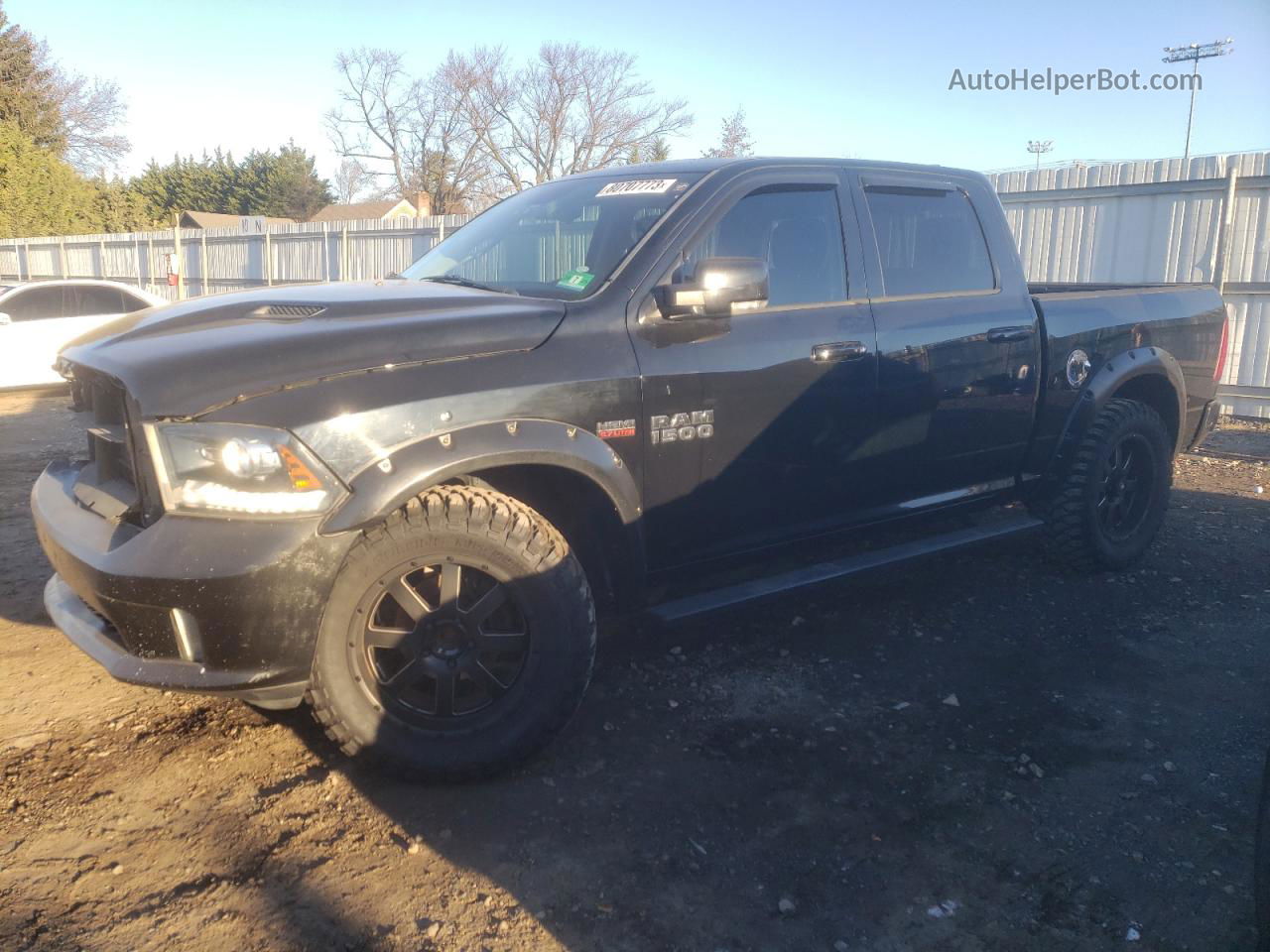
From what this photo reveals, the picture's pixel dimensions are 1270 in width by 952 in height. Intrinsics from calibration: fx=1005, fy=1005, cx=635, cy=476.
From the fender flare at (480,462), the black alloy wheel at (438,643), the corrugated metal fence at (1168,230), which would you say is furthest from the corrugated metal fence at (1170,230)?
the black alloy wheel at (438,643)

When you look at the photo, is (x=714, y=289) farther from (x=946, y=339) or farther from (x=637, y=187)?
(x=946, y=339)

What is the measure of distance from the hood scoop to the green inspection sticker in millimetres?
842

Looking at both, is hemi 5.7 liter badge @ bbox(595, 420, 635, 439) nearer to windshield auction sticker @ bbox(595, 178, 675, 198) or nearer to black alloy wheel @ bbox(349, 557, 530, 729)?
black alloy wheel @ bbox(349, 557, 530, 729)

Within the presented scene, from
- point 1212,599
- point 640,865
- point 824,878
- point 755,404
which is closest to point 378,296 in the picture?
point 755,404

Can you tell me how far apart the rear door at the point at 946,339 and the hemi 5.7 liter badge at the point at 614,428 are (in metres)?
1.21

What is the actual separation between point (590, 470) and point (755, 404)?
0.74 meters

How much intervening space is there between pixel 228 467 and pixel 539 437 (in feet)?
2.92

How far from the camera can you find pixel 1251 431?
10078 mm

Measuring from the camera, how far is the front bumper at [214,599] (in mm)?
2637

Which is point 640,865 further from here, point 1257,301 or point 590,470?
point 1257,301

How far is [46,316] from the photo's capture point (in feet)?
38.6

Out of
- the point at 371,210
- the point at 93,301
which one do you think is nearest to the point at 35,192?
the point at 371,210

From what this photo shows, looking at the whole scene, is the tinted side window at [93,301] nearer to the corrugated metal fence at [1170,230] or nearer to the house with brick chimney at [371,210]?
the corrugated metal fence at [1170,230]

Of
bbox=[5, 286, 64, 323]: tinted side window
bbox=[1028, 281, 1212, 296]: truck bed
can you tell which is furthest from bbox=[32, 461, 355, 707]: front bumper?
bbox=[5, 286, 64, 323]: tinted side window
